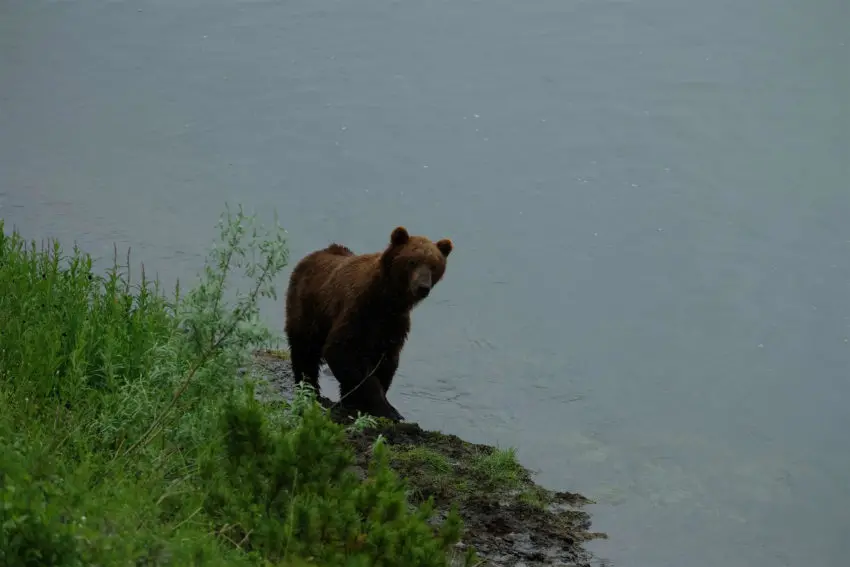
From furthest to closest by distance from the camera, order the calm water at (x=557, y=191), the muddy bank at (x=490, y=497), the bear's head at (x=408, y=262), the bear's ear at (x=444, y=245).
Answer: the calm water at (x=557, y=191) → the bear's ear at (x=444, y=245) → the bear's head at (x=408, y=262) → the muddy bank at (x=490, y=497)

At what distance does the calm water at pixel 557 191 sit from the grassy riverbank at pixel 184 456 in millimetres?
2358

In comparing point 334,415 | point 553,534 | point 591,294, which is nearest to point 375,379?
point 334,415

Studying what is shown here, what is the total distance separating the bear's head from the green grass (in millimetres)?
1945

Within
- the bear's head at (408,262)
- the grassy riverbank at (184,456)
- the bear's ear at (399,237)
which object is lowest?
the grassy riverbank at (184,456)

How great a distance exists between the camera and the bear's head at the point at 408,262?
7930mm

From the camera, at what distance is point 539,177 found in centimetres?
1291

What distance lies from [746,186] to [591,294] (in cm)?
248

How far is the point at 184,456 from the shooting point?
17.0 ft

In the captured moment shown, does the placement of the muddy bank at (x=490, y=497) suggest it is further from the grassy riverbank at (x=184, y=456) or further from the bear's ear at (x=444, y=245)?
the bear's ear at (x=444, y=245)

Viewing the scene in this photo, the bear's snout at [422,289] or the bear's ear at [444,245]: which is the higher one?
the bear's ear at [444,245]

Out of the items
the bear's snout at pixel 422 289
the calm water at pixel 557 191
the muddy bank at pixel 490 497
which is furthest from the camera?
the calm water at pixel 557 191

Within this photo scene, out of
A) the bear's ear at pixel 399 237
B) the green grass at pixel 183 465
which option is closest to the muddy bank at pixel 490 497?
the bear's ear at pixel 399 237

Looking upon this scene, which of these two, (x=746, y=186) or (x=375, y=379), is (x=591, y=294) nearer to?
(x=746, y=186)

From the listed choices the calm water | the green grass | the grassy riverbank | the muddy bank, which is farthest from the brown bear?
the green grass
